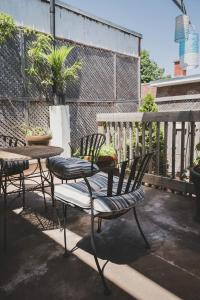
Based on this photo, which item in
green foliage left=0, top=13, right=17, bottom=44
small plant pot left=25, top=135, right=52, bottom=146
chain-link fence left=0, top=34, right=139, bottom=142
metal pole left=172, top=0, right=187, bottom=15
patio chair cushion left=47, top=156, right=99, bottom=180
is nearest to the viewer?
patio chair cushion left=47, top=156, right=99, bottom=180

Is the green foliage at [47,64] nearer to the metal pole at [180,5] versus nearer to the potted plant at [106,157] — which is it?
the potted plant at [106,157]

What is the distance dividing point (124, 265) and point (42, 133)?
408cm

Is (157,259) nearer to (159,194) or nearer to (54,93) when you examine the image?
(159,194)

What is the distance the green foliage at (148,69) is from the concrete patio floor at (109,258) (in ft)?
97.5

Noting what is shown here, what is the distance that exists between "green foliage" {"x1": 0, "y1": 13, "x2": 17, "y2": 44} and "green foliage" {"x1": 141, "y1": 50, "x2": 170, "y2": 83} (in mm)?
26663

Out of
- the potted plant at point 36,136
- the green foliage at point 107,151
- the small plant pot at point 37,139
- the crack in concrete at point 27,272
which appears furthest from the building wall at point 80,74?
the crack in concrete at point 27,272

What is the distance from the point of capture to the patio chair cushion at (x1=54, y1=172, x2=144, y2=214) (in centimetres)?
176

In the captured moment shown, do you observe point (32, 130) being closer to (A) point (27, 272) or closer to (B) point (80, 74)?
(B) point (80, 74)

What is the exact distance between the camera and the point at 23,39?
18.9 feet

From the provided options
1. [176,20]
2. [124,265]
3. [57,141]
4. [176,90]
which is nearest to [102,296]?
[124,265]

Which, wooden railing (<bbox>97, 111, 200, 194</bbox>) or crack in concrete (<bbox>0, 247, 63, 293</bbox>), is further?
wooden railing (<bbox>97, 111, 200, 194</bbox>)

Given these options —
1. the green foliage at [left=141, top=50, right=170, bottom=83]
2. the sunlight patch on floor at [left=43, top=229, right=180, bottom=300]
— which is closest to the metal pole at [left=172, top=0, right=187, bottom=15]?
the sunlight patch on floor at [left=43, top=229, right=180, bottom=300]

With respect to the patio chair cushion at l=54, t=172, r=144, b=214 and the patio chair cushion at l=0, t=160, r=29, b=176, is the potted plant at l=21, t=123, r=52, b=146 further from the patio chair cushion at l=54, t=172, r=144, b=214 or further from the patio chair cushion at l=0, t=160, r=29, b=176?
the patio chair cushion at l=54, t=172, r=144, b=214

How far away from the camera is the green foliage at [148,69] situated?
31453mm
